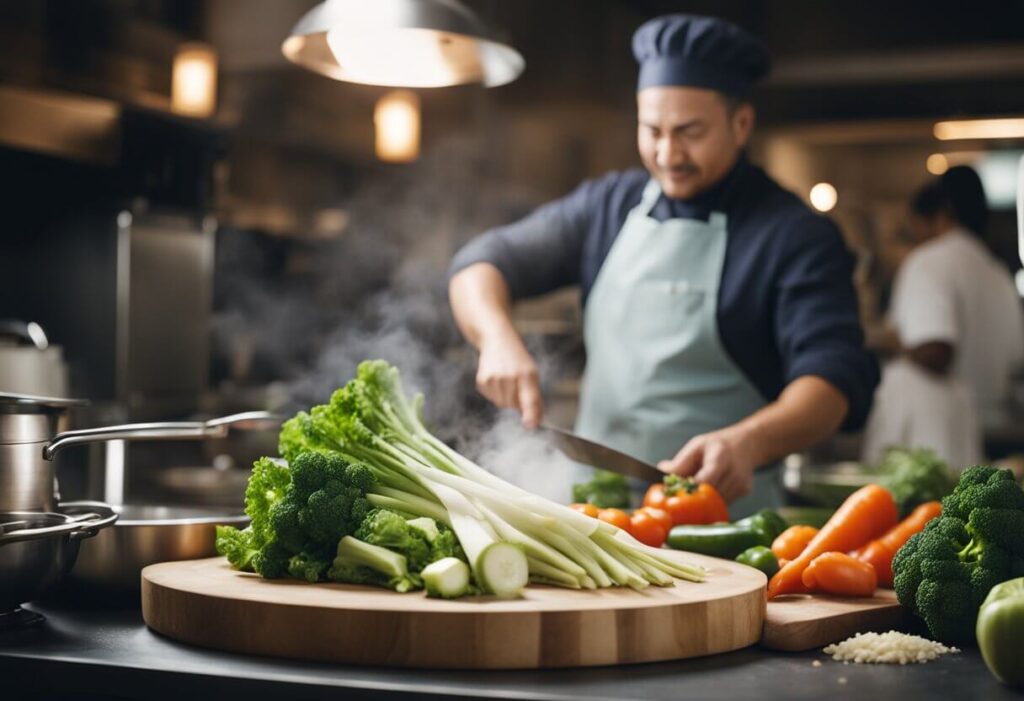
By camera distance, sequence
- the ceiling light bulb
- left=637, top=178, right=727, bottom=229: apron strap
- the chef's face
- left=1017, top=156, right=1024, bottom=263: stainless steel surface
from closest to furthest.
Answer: the chef's face, left=637, top=178, right=727, bottom=229: apron strap, left=1017, top=156, right=1024, bottom=263: stainless steel surface, the ceiling light bulb

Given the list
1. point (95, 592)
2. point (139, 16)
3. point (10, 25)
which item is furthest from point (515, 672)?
point (139, 16)

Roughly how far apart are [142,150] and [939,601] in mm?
3939

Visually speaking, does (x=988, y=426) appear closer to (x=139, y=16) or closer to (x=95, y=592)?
(x=139, y=16)

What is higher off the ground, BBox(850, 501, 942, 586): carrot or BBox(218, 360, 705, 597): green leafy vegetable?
BBox(218, 360, 705, 597): green leafy vegetable

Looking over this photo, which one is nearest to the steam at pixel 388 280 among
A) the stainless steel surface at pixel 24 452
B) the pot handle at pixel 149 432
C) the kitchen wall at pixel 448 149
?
the kitchen wall at pixel 448 149

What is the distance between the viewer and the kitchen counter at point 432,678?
143cm

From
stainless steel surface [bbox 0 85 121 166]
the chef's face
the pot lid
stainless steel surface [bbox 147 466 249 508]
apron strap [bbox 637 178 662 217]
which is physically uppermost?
stainless steel surface [bbox 0 85 121 166]

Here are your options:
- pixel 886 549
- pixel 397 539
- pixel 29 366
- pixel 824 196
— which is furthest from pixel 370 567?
pixel 824 196

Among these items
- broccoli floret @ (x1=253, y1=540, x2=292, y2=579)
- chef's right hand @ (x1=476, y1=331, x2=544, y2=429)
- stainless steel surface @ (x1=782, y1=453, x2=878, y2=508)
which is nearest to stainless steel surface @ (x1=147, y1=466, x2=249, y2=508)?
chef's right hand @ (x1=476, y1=331, x2=544, y2=429)

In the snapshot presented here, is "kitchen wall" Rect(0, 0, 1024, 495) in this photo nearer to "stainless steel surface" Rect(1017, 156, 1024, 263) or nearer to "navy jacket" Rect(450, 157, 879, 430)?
"stainless steel surface" Rect(1017, 156, 1024, 263)

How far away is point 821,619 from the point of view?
1.70m

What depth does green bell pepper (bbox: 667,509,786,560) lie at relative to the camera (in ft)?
6.95

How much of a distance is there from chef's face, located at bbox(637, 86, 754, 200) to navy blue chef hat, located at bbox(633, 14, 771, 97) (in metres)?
0.03

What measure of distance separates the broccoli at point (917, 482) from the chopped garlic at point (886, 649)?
132cm
